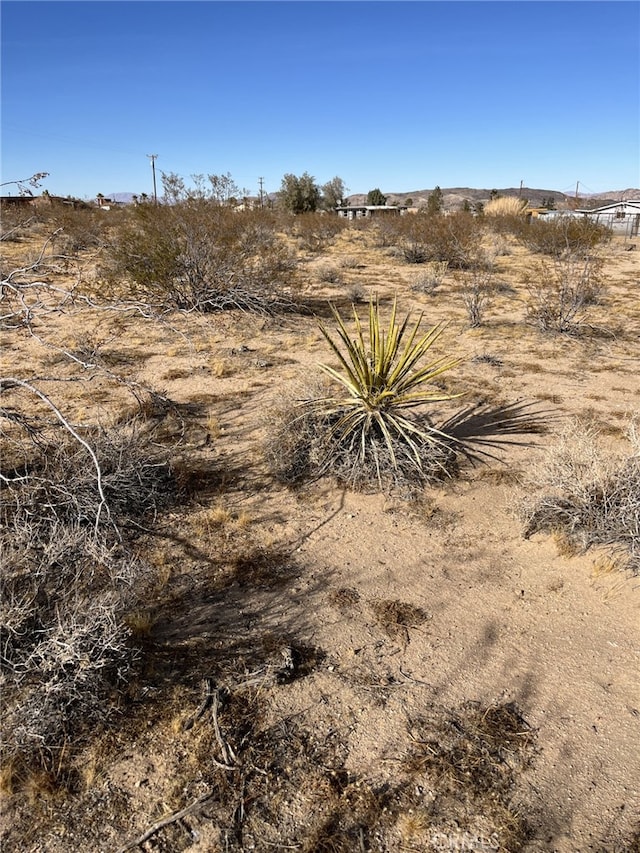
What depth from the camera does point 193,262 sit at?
11.9m

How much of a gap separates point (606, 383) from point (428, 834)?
7359mm

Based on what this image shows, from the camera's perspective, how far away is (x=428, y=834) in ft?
7.91

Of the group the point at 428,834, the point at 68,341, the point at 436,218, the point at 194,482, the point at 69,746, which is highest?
the point at 436,218

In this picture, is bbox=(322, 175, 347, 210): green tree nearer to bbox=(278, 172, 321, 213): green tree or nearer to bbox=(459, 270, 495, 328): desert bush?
bbox=(278, 172, 321, 213): green tree

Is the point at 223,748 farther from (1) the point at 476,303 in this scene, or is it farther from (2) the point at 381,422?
(1) the point at 476,303

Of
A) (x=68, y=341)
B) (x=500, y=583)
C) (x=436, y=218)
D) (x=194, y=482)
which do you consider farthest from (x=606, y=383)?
(x=436, y=218)

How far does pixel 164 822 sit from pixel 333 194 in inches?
2229

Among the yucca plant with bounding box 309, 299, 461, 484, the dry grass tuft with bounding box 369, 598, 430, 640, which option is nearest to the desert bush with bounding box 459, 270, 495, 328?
the yucca plant with bounding box 309, 299, 461, 484

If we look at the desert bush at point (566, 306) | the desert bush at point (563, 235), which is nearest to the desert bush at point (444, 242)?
the desert bush at point (563, 235)

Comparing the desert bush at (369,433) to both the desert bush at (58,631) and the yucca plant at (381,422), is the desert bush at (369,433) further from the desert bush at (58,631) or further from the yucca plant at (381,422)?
the desert bush at (58,631)

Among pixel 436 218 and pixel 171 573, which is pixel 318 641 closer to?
pixel 171 573

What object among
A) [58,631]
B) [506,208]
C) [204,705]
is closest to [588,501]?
[204,705]

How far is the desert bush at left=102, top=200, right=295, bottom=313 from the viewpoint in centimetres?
1188

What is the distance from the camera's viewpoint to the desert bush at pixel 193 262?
39.0 feet
